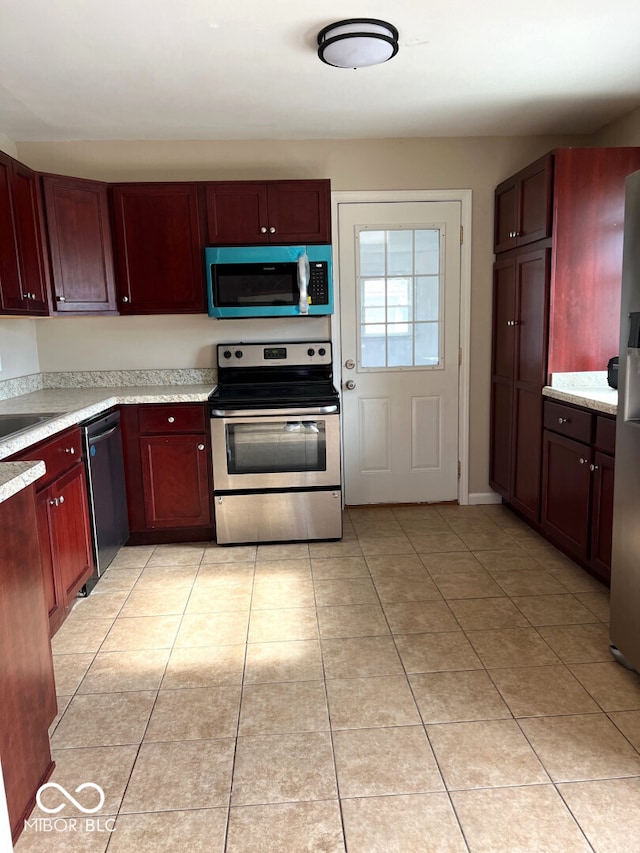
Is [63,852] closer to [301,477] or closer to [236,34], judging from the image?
[301,477]

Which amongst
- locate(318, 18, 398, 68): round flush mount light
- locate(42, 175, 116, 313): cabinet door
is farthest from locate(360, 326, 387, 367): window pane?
locate(318, 18, 398, 68): round flush mount light

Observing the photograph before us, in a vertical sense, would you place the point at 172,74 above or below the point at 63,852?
above

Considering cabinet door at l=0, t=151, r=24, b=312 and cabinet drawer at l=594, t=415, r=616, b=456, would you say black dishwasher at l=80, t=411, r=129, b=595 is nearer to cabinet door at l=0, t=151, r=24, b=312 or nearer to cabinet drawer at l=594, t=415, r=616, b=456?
cabinet door at l=0, t=151, r=24, b=312

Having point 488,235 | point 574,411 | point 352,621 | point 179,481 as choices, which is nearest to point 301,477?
point 179,481

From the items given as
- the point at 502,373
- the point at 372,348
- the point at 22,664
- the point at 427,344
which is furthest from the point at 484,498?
the point at 22,664

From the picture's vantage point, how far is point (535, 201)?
324 centimetres

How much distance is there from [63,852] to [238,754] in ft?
1.66

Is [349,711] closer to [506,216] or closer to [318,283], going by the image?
[318,283]

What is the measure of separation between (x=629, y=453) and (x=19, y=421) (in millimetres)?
2443

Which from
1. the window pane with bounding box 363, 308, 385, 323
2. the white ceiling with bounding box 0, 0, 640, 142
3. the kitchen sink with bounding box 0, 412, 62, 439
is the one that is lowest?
the kitchen sink with bounding box 0, 412, 62, 439

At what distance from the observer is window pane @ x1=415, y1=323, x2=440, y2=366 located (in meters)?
3.96

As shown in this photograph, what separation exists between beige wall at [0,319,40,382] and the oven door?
1194mm

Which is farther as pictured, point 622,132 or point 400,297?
point 400,297

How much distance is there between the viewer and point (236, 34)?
2.37m
